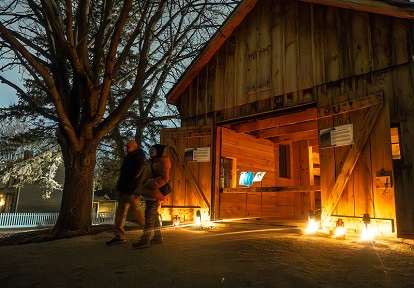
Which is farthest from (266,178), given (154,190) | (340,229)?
(154,190)

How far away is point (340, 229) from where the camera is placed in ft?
20.1

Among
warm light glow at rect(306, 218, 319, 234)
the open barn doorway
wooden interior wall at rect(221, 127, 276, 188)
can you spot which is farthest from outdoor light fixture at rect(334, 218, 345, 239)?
wooden interior wall at rect(221, 127, 276, 188)

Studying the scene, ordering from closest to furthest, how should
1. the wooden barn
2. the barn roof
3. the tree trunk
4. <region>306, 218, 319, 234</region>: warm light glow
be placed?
Answer: the barn roof
the wooden barn
<region>306, 218, 319, 234</region>: warm light glow
the tree trunk

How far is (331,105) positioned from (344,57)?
127 centimetres

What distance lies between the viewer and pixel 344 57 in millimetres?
7355

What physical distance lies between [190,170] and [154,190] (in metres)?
4.04

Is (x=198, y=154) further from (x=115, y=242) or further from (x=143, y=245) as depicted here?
(x=143, y=245)

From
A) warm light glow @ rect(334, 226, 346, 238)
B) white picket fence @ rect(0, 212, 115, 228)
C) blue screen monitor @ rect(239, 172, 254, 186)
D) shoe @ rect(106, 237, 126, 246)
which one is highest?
blue screen monitor @ rect(239, 172, 254, 186)

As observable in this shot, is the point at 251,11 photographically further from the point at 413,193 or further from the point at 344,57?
the point at 413,193

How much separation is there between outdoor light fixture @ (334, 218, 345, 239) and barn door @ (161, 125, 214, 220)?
3.79 meters

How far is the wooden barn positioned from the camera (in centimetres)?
627

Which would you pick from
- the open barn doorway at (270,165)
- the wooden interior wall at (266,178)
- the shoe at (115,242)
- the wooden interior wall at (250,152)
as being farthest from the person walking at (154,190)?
the wooden interior wall at (266,178)

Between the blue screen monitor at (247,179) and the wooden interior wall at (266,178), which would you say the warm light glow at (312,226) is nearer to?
the wooden interior wall at (266,178)

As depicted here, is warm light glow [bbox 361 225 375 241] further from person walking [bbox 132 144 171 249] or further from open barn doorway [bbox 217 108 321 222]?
open barn doorway [bbox 217 108 321 222]
